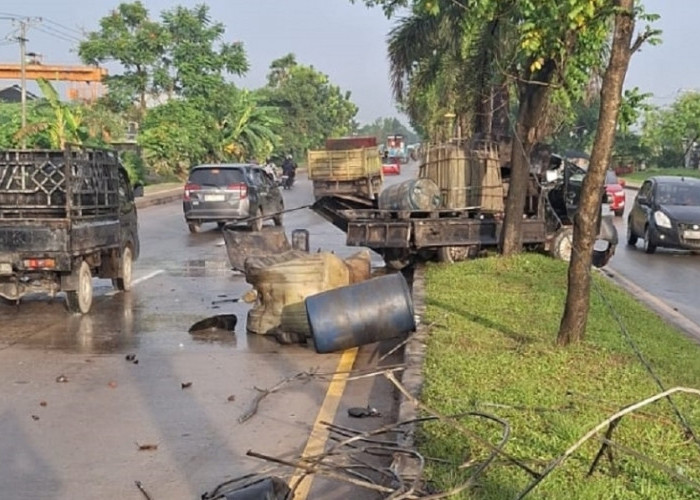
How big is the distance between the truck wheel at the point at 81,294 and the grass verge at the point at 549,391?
424 centimetres

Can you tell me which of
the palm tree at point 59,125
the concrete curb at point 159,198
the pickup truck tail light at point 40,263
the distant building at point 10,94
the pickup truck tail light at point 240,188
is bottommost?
the concrete curb at point 159,198

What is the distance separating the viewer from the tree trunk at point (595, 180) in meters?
8.10

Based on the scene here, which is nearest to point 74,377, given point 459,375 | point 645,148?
point 459,375

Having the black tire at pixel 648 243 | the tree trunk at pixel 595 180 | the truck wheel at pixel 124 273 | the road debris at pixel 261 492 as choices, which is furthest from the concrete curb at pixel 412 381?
the black tire at pixel 648 243

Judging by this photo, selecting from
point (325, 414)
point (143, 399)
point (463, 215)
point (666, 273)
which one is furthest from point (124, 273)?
point (666, 273)

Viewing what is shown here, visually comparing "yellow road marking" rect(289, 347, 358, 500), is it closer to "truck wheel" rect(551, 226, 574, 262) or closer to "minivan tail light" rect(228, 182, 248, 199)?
"truck wheel" rect(551, 226, 574, 262)

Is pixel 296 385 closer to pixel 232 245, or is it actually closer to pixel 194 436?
pixel 194 436

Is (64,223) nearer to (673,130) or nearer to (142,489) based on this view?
(142,489)

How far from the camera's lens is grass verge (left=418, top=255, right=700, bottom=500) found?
528 centimetres

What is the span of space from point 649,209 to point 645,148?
62.1 meters

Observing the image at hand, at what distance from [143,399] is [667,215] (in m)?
15.8

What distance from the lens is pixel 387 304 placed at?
29.1 ft

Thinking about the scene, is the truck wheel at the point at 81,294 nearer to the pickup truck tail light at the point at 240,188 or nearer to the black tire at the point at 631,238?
the pickup truck tail light at the point at 240,188

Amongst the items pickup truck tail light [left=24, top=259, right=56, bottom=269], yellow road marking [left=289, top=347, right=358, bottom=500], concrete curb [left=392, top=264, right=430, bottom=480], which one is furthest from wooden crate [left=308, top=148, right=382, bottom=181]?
yellow road marking [left=289, top=347, right=358, bottom=500]
